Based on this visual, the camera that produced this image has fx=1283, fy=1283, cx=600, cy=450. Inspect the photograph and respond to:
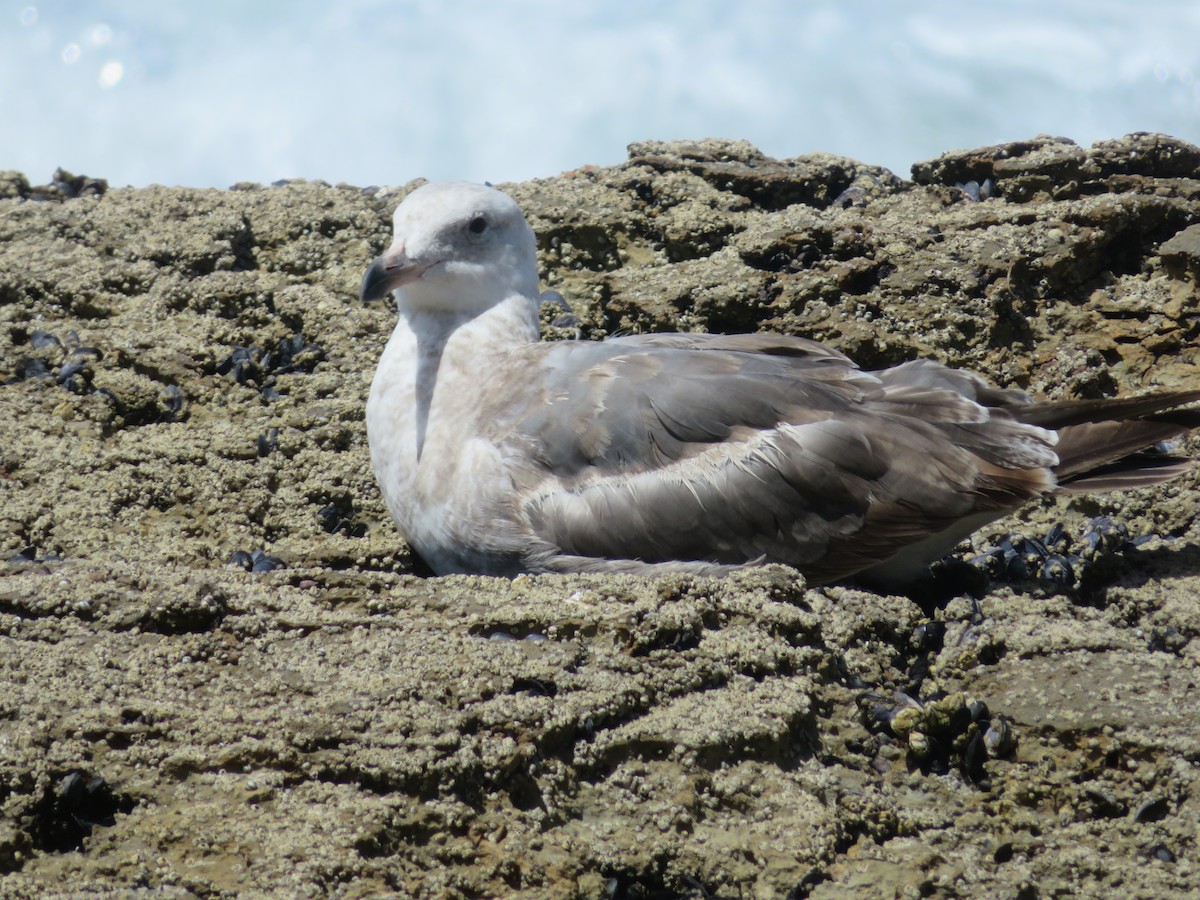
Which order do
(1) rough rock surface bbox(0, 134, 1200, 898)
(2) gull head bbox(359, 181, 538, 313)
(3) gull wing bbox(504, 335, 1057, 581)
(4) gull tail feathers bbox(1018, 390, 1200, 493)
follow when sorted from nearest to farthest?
(1) rough rock surface bbox(0, 134, 1200, 898) < (3) gull wing bbox(504, 335, 1057, 581) < (4) gull tail feathers bbox(1018, 390, 1200, 493) < (2) gull head bbox(359, 181, 538, 313)

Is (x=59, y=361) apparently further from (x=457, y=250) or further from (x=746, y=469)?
(x=746, y=469)

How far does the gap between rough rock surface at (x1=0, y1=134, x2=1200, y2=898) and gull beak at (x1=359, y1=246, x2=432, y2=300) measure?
0.76 metres

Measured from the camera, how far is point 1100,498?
189 inches

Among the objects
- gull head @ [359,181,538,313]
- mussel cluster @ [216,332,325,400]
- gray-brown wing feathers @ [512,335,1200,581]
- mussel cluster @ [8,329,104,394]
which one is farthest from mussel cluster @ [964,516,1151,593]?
mussel cluster @ [8,329,104,394]

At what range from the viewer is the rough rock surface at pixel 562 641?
265cm

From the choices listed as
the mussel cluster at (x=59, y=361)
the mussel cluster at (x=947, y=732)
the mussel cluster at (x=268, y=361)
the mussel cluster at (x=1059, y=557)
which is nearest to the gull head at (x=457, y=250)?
the mussel cluster at (x=268, y=361)

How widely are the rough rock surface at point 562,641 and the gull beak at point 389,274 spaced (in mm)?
764

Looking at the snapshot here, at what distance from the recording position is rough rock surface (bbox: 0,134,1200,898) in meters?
2.65

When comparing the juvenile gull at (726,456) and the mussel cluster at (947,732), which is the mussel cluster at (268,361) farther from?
the mussel cluster at (947,732)

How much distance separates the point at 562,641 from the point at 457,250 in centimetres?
218

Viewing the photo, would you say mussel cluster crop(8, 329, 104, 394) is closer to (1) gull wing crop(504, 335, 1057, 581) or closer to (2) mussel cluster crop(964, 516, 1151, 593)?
(1) gull wing crop(504, 335, 1057, 581)

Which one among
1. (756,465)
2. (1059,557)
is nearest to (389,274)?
(756,465)

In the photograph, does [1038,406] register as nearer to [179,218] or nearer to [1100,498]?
[1100,498]

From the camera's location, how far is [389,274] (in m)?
4.73
